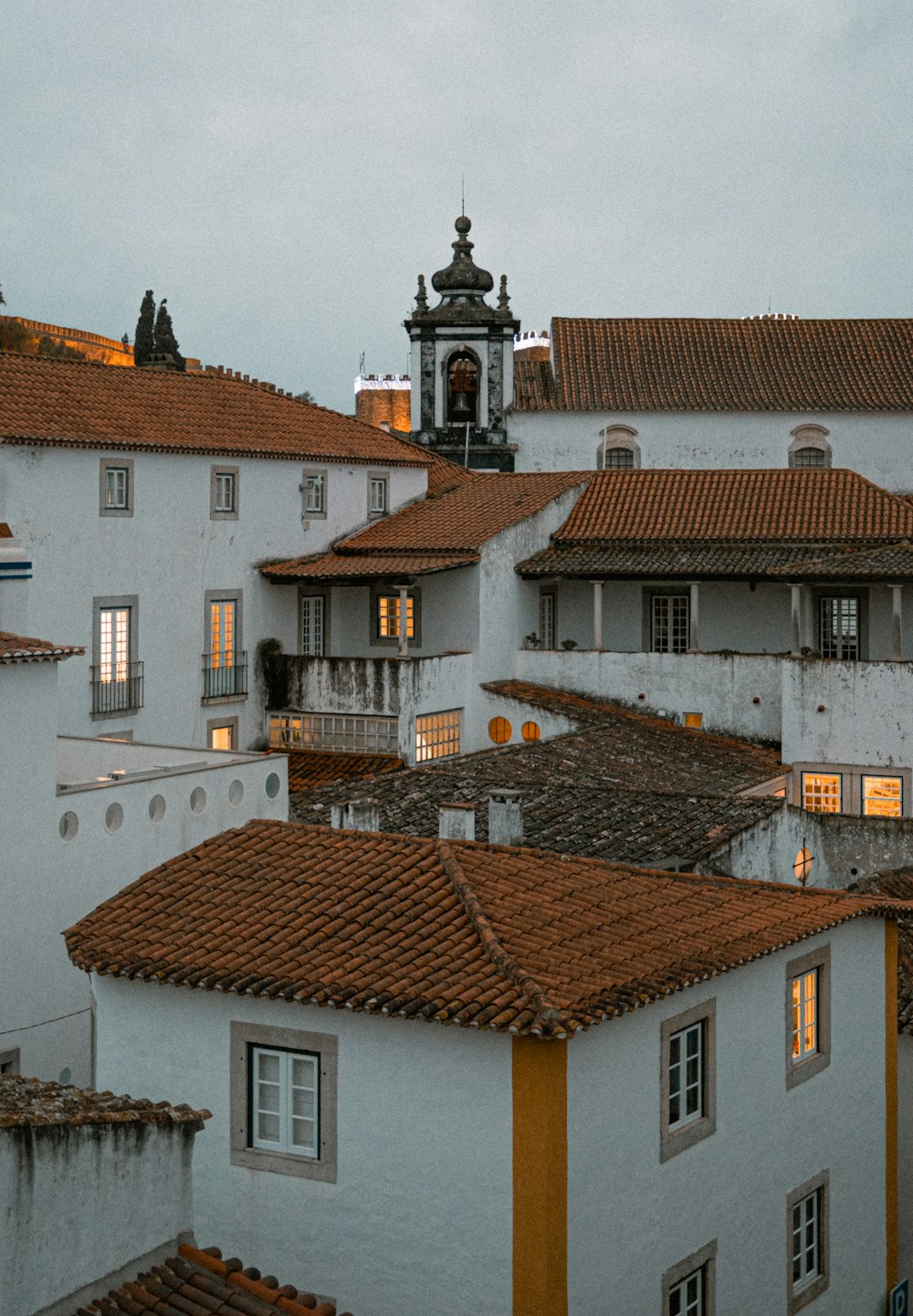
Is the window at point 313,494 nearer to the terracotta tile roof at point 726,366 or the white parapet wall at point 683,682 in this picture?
the white parapet wall at point 683,682

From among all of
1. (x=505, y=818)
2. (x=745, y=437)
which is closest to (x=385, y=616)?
(x=745, y=437)

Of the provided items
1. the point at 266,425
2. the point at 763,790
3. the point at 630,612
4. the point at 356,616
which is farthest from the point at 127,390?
the point at 763,790

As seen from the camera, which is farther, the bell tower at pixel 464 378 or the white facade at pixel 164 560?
the bell tower at pixel 464 378

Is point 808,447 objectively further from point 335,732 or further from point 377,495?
point 335,732

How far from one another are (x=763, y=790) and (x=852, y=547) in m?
7.88

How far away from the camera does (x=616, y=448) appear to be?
179 feet

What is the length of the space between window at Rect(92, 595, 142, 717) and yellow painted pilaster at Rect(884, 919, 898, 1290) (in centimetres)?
1958

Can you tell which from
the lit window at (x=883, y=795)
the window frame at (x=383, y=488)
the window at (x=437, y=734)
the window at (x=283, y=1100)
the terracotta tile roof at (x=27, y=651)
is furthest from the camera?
the window frame at (x=383, y=488)

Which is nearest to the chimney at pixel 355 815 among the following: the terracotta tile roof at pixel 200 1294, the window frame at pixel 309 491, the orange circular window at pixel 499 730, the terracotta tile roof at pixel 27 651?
the terracotta tile roof at pixel 27 651

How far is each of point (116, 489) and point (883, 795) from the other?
594 inches

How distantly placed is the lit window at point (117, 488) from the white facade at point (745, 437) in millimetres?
21021

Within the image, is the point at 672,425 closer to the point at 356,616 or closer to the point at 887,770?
the point at 356,616

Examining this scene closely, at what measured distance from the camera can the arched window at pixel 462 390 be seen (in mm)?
55344

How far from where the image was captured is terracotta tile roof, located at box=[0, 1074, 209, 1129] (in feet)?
36.7
